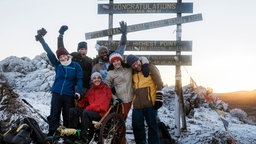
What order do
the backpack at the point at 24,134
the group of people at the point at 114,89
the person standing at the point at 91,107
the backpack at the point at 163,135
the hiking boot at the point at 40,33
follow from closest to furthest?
1. the backpack at the point at 24,134
2. the person standing at the point at 91,107
3. the group of people at the point at 114,89
4. the hiking boot at the point at 40,33
5. the backpack at the point at 163,135

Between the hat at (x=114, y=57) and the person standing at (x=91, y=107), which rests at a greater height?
the hat at (x=114, y=57)

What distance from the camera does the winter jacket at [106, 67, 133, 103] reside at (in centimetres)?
617

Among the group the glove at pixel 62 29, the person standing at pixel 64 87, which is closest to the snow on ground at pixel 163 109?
the person standing at pixel 64 87

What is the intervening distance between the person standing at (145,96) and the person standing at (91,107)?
57 cm

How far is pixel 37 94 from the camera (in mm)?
11656

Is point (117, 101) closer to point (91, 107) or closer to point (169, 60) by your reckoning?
point (91, 107)

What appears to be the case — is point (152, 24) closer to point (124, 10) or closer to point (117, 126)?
point (124, 10)

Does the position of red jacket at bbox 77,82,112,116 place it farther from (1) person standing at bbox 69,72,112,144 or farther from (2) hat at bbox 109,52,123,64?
(2) hat at bbox 109,52,123,64

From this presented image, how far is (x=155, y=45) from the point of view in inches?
374

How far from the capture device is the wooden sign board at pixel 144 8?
933 centimetres

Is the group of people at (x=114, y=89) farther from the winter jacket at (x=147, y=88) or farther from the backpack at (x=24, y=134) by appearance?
the backpack at (x=24, y=134)

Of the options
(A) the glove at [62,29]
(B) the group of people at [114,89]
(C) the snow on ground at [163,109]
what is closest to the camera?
(B) the group of people at [114,89]

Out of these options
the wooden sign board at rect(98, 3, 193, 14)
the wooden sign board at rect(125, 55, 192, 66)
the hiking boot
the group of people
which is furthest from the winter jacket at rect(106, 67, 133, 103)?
the wooden sign board at rect(98, 3, 193, 14)

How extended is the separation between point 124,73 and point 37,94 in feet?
20.7
